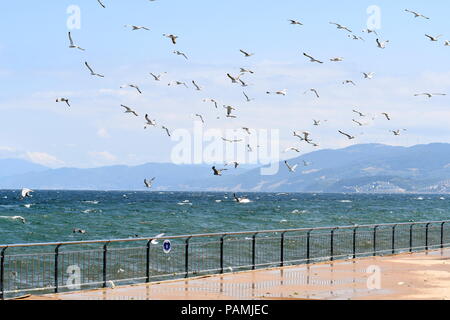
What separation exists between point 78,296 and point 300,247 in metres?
34.2

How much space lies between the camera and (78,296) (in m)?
19.4

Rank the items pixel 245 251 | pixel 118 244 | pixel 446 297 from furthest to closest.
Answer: pixel 118 244, pixel 245 251, pixel 446 297

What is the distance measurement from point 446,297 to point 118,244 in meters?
37.9
